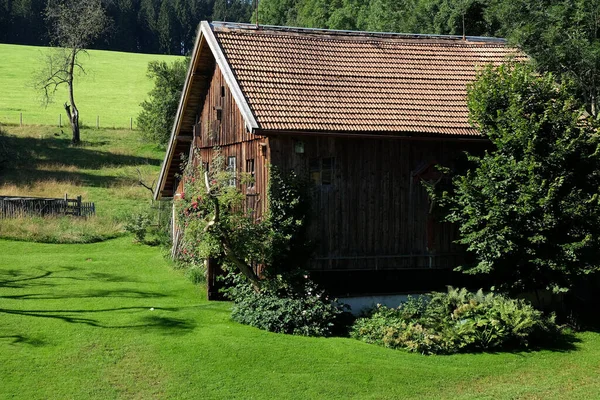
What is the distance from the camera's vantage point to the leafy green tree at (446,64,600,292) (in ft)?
57.8

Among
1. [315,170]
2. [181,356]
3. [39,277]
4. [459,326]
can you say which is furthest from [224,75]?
[459,326]

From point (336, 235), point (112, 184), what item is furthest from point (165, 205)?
point (336, 235)

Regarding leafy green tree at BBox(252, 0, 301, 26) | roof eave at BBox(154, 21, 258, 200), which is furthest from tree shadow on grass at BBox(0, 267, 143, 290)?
leafy green tree at BBox(252, 0, 301, 26)

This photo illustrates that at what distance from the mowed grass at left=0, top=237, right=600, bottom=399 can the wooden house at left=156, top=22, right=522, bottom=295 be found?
349 centimetres

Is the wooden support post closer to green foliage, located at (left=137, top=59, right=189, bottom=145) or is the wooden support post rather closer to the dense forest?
the dense forest

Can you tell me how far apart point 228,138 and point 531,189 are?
30.1 feet

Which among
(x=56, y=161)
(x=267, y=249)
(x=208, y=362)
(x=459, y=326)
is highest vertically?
(x=56, y=161)

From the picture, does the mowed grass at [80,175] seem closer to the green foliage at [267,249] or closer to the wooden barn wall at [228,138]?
the wooden barn wall at [228,138]

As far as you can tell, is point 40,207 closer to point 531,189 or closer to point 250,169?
point 250,169

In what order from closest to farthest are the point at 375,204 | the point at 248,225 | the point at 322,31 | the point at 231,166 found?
the point at 248,225 → the point at 375,204 → the point at 231,166 → the point at 322,31

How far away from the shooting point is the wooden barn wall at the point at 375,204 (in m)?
18.9

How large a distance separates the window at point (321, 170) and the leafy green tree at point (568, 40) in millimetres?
7274

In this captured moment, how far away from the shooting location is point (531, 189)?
56.9ft

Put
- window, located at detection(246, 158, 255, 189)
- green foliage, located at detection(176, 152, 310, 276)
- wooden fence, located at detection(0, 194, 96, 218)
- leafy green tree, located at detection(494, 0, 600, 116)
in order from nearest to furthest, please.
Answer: green foliage, located at detection(176, 152, 310, 276) → window, located at detection(246, 158, 255, 189) → leafy green tree, located at detection(494, 0, 600, 116) → wooden fence, located at detection(0, 194, 96, 218)
